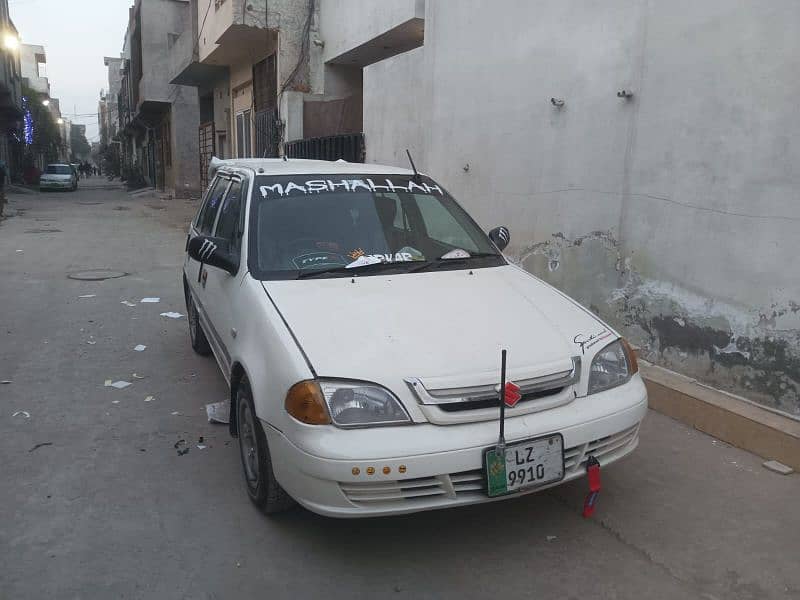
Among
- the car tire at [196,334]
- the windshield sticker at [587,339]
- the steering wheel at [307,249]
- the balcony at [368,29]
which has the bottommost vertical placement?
the car tire at [196,334]

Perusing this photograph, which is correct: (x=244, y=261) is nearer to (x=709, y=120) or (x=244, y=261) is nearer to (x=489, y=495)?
(x=489, y=495)

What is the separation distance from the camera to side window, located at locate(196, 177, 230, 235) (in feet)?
16.6

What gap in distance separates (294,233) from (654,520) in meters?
2.50

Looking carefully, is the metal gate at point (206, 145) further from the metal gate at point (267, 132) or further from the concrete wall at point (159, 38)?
the metal gate at point (267, 132)

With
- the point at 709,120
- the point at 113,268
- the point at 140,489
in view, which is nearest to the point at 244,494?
the point at 140,489

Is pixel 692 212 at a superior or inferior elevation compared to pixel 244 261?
superior

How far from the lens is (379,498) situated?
109 inches

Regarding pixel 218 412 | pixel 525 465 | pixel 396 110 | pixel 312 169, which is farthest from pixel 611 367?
pixel 396 110

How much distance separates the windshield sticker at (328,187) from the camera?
4.21 m

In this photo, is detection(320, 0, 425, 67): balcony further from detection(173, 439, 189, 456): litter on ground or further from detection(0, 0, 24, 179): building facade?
detection(0, 0, 24, 179): building facade

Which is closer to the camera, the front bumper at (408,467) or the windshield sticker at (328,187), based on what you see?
the front bumper at (408,467)

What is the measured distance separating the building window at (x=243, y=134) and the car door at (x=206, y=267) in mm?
11617

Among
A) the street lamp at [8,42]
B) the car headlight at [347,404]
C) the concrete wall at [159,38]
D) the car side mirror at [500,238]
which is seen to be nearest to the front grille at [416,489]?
the car headlight at [347,404]

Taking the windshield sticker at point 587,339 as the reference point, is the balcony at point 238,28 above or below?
above
